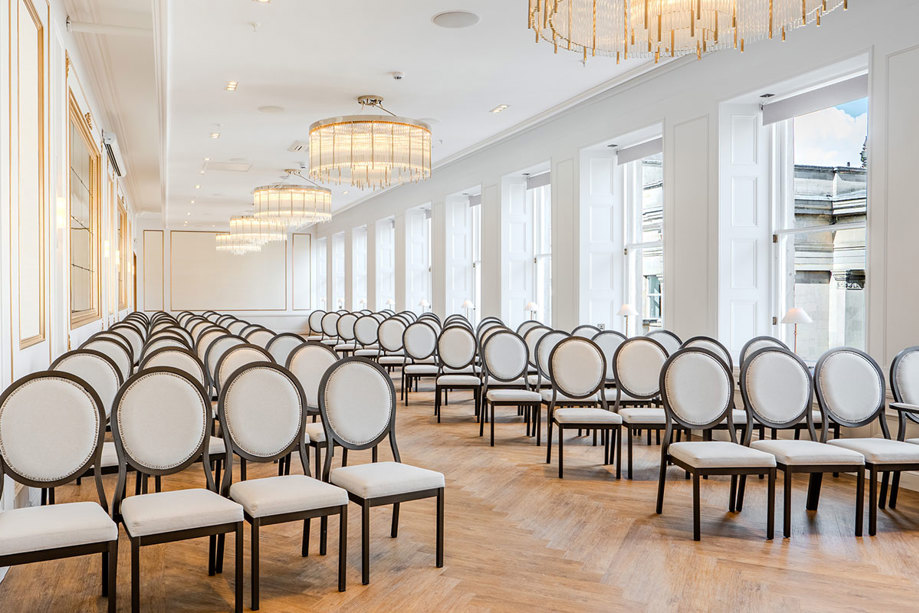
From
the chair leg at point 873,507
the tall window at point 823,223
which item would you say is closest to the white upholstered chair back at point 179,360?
the chair leg at point 873,507

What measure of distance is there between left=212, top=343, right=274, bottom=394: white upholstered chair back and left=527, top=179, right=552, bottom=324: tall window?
7252mm

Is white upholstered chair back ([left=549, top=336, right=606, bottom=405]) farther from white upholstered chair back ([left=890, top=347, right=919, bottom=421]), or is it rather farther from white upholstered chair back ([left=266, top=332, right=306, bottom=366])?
white upholstered chair back ([left=266, top=332, right=306, bottom=366])

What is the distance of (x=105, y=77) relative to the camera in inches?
324

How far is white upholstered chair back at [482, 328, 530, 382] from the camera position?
741 centimetres

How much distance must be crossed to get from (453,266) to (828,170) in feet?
25.9

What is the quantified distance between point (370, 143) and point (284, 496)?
4.89m

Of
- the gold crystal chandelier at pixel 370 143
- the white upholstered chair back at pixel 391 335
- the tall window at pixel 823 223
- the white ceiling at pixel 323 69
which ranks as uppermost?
the white ceiling at pixel 323 69

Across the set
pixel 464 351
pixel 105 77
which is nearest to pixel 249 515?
pixel 464 351

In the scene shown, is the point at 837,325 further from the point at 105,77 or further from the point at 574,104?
the point at 105,77

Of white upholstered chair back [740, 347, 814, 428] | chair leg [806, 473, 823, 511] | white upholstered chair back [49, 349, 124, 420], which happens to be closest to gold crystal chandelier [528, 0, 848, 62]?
white upholstered chair back [740, 347, 814, 428]

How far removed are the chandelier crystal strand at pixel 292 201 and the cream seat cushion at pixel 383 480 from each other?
25.5ft

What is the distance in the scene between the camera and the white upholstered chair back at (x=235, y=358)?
5.06 meters

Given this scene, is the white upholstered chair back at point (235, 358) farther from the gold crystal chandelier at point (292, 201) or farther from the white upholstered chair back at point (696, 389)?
the gold crystal chandelier at point (292, 201)

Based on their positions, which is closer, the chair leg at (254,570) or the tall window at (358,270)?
the chair leg at (254,570)
